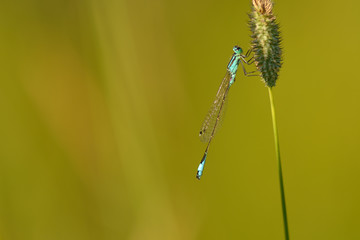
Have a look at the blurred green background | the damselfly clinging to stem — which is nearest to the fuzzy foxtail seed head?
the damselfly clinging to stem

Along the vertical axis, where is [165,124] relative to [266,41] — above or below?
below

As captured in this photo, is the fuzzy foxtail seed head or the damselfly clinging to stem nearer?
the fuzzy foxtail seed head

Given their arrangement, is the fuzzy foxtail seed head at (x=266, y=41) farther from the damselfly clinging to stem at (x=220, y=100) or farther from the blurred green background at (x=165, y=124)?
the blurred green background at (x=165, y=124)

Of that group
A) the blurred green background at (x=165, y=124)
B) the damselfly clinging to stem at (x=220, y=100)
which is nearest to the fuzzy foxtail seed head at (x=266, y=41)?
the damselfly clinging to stem at (x=220, y=100)

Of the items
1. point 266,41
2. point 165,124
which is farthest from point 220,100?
point 266,41

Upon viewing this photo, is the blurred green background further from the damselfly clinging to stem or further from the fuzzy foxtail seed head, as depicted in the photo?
the fuzzy foxtail seed head

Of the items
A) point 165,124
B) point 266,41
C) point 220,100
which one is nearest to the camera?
point 266,41

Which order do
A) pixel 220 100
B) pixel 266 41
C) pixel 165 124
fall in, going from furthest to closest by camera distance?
pixel 165 124 → pixel 220 100 → pixel 266 41

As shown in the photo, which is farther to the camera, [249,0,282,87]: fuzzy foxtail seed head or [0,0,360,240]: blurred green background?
[0,0,360,240]: blurred green background

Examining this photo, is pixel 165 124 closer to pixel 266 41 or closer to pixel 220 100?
pixel 220 100
